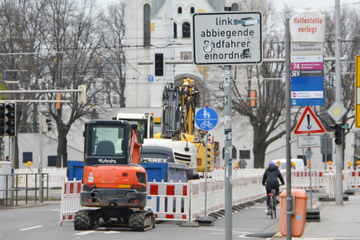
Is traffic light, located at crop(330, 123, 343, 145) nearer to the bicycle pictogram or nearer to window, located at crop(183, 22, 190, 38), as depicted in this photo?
the bicycle pictogram

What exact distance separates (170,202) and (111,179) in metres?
2.76

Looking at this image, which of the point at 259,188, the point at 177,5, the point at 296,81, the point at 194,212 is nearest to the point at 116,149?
the point at 194,212

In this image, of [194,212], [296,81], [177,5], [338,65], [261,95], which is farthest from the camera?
[177,5]

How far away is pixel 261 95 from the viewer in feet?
171

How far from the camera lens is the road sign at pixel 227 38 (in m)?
7.02

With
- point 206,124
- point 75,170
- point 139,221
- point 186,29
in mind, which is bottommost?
point 139,221

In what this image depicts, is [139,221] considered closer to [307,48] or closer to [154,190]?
[154,190]

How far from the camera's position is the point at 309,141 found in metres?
15.8

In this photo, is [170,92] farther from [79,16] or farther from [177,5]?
[177,5]

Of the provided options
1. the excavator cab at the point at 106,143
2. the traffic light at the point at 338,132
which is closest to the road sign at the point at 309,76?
the excavator cab at the point at 106,143

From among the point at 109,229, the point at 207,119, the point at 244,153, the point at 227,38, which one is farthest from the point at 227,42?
the point at 244,153

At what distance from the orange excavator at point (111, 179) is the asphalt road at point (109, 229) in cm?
34

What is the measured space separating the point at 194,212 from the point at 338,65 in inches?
399

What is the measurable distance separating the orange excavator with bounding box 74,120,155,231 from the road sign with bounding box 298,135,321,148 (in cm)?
427
